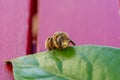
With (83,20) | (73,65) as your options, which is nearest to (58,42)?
(73,65)

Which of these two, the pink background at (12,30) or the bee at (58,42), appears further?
the pink background at (12,30)

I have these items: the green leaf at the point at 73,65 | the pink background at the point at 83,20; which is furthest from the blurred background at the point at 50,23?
the green leaf at the point at 73,65

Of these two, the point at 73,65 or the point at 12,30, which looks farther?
the point at 12,30

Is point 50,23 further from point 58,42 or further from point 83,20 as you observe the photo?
point 58,42

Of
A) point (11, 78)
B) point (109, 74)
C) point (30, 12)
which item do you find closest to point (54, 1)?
point (30, 12)

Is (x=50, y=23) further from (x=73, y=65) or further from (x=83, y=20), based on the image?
(x=73, y=65)

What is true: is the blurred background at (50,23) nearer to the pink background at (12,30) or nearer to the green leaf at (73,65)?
the pink background at (12,30)
